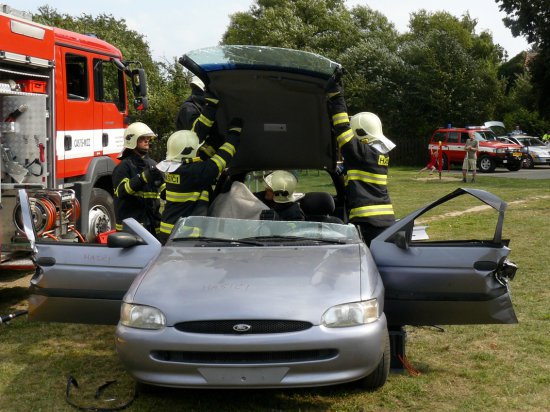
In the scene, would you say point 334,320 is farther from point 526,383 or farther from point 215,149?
point 215,149

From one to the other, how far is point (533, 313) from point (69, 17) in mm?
31137

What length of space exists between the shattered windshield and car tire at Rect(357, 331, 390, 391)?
89cm

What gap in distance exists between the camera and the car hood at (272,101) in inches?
238

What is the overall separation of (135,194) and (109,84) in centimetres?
329

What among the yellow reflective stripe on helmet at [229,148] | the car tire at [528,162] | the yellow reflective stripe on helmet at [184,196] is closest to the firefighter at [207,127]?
the yellow reflective stripe on helmet at [229,148]

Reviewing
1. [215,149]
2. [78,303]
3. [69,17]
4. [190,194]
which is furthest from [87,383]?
[69,17]

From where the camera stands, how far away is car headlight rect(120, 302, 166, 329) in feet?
13.9

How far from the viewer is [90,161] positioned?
9469 millimetres

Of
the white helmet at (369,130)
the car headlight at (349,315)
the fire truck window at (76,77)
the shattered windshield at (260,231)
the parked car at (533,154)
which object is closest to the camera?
the car headlight at (349,315)

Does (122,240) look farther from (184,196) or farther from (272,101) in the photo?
(272,101)

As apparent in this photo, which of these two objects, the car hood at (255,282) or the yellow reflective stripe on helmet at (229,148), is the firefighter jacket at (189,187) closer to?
the yellow reflective stripe on helmet at (229,148)

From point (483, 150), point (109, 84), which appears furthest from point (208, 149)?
point (483, 150)

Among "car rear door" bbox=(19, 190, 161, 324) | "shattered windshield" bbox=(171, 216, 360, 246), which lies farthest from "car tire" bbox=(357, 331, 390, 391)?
"car rear door" bbox=(19, 190, 161, 324)

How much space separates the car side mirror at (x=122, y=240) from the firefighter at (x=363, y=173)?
1979 millimetres
